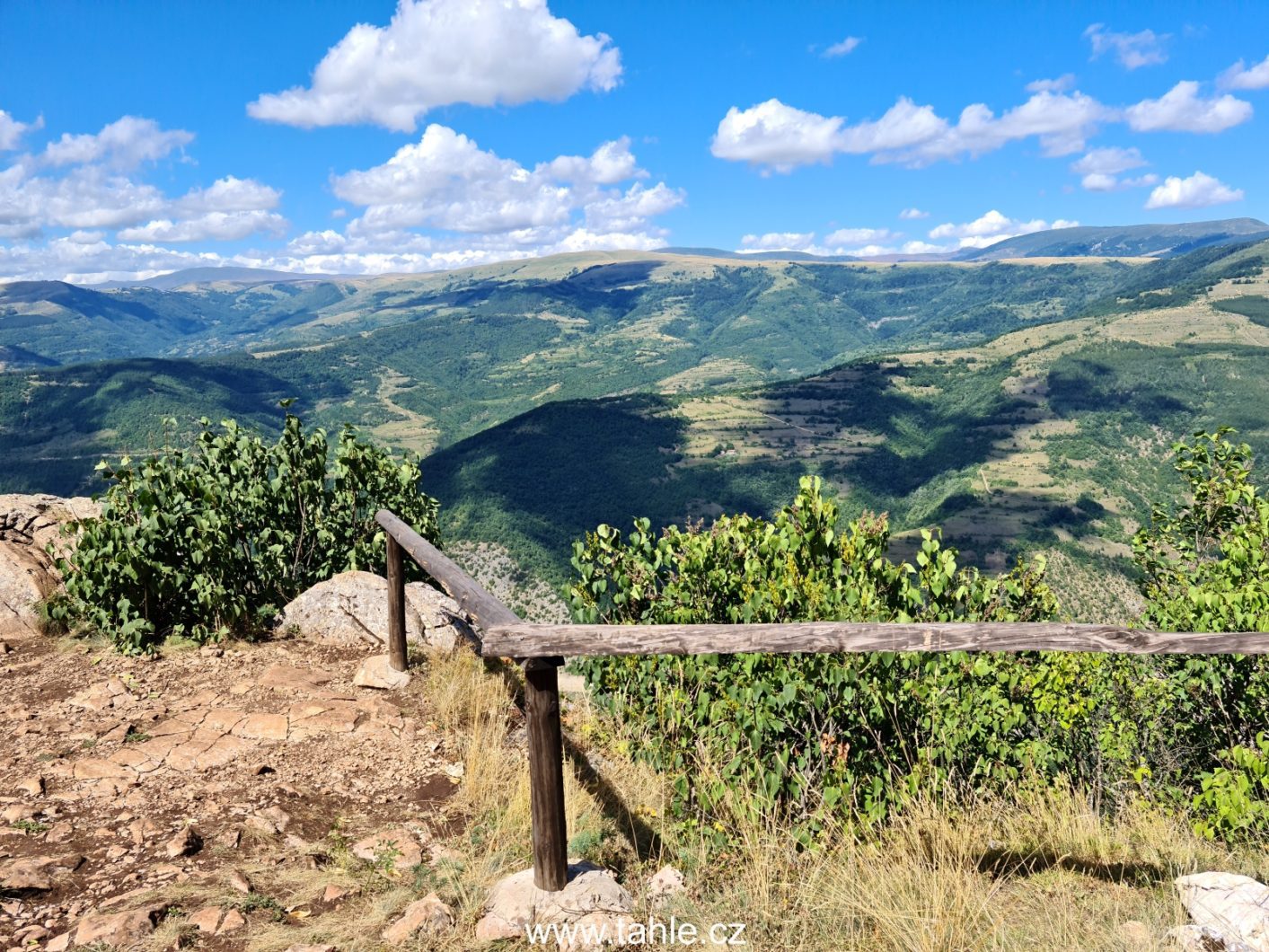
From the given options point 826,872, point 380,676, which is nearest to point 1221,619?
point 826,872

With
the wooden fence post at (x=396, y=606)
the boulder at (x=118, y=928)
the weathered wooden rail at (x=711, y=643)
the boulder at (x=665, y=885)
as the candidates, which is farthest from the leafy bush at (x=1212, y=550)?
the boulder at (x=118, y=928)

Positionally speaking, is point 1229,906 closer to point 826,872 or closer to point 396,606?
point 826,872

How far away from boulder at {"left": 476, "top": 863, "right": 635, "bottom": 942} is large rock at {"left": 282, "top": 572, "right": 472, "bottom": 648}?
511 cm

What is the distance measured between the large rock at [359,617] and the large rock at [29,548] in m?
2.81

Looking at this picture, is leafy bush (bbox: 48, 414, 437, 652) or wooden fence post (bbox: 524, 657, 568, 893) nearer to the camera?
wooden fence post (bbox: 524, 657, 568, 893)

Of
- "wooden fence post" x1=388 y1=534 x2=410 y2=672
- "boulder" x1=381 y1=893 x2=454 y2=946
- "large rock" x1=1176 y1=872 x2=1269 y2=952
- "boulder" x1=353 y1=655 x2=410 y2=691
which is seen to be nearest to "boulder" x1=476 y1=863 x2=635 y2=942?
"boulder" x1=381 y1=893 x2=454 y2=946

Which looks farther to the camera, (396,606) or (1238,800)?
(396,606)

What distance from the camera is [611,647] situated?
4.17 meters

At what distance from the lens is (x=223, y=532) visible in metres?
9.38

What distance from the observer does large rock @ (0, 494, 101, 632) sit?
30.0ft

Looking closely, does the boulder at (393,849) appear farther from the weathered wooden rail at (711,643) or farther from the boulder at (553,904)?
the weathered wooden rail at (711,643)

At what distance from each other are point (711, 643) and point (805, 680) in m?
1.78

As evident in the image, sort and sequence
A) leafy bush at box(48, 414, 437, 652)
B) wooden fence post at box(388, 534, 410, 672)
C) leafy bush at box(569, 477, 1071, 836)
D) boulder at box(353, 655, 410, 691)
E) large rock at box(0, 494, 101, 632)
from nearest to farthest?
leafy bush at box(569, 477, 1071, 836) < boulder at box(353, 655, 410, 691) < wooden fence post at box(388, 534, 410, 672) < leafy bush at box(48, 414, 437, 652) < large rock at box(0, 494, 101, 632)

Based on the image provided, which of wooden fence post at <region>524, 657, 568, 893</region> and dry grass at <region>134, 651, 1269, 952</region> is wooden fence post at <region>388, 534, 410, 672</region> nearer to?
dry grass at <region>134, 651, 1269, 952</region>
